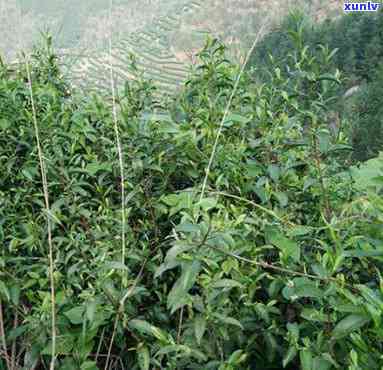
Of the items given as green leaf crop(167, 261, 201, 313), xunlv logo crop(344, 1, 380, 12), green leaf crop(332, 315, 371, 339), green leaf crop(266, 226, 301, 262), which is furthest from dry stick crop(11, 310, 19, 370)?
xunlv logo crop(344, 1, 380, 12)

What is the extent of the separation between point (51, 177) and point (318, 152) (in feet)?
2.42

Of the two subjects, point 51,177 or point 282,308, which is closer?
point 282,308

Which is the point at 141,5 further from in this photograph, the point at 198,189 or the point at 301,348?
the point at 301,348

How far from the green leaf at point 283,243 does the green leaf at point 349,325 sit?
22 cm

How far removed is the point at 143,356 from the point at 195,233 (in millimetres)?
301

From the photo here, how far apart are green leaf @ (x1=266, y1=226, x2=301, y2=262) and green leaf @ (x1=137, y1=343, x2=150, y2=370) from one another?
1.18 feet

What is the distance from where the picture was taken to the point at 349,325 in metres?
0.97

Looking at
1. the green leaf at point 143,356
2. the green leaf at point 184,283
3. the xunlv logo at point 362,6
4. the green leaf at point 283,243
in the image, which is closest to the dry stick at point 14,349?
the green leaf at point 143,356

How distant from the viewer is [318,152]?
1.44 metres

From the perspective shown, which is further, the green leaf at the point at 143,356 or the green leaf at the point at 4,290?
the green leaf at the point at 4,290

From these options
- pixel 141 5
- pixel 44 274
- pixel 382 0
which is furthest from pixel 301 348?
pixel 141 5

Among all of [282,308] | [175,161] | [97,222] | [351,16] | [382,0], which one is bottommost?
[351,16]

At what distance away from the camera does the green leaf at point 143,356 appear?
1.14 m

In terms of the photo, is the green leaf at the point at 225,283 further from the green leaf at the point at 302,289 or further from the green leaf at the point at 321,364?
the green leaf at the point at 321,364
